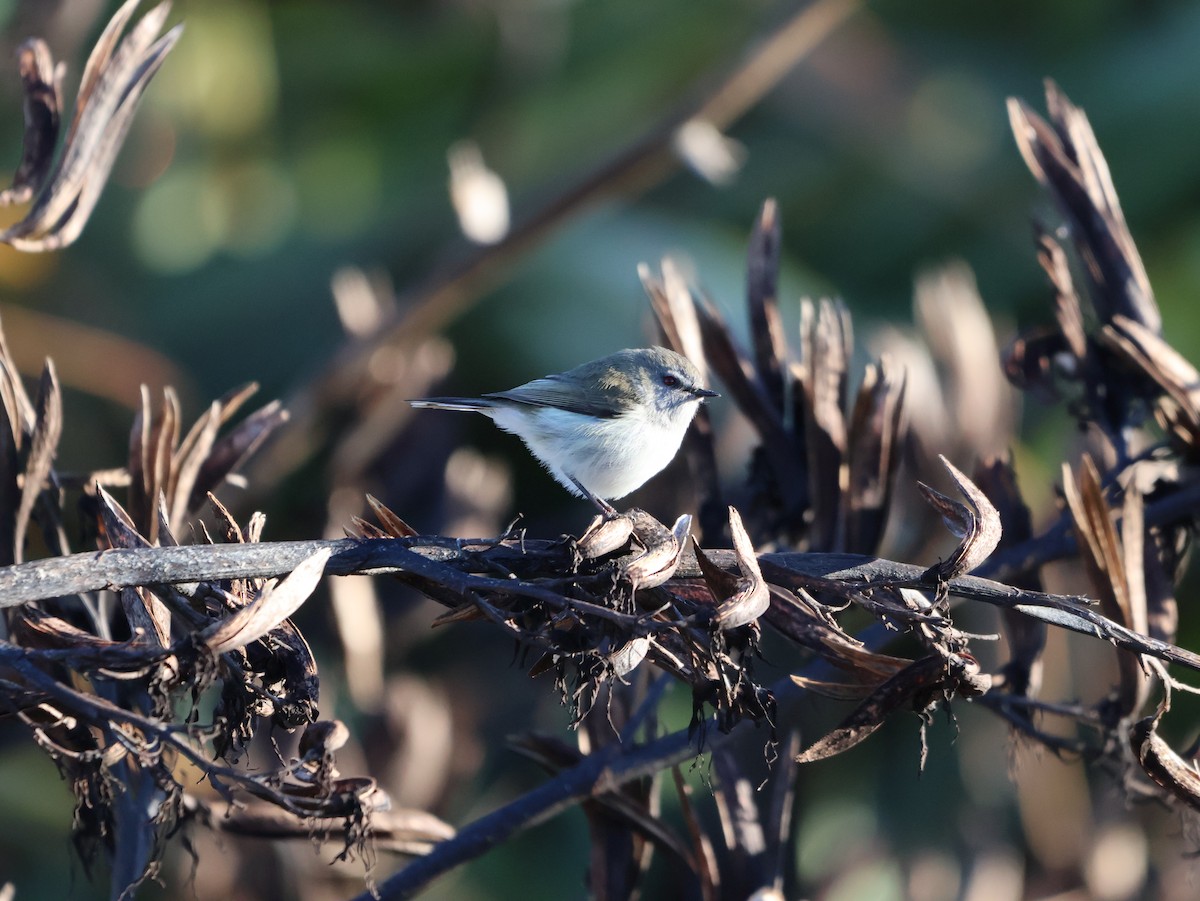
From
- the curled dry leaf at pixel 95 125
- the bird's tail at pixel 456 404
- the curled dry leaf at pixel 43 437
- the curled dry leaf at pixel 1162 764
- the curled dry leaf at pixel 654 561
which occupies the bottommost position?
the bird's tail at pixel 456 404

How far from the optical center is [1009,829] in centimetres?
446

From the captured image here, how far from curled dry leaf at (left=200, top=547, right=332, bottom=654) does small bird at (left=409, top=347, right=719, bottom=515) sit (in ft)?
5.56

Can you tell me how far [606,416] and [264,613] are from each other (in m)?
2.06

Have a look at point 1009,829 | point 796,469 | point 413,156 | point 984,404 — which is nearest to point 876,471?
point 796,469

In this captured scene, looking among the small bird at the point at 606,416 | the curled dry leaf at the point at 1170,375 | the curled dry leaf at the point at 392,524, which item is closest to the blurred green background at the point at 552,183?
the small bird at the point at 606,416

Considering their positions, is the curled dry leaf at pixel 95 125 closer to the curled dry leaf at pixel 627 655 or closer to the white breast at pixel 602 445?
the curled dry leaf at pixel 627 655

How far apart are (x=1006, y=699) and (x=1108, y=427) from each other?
59cm

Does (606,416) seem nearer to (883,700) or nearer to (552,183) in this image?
(883,700)

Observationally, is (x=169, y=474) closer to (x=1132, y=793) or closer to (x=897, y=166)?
(x=1132, y=793)

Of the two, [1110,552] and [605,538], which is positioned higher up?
[605,538]

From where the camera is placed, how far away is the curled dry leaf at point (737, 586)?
1364 mm

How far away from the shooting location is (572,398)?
3.40 metres

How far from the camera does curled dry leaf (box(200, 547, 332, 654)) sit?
1295 millimetres

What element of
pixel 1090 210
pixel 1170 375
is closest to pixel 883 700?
pixel 1170 375
